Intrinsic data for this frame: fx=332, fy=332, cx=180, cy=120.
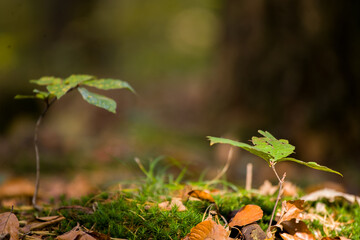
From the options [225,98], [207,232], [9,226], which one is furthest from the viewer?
[225,98]

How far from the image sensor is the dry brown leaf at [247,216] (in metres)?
1.25

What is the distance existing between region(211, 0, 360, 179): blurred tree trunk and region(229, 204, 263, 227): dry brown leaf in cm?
301

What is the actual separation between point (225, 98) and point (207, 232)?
390cm

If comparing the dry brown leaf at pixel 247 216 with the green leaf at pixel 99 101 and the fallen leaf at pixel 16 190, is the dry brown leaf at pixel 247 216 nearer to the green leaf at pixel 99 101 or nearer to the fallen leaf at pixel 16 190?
the green leaf at pixel 99 101

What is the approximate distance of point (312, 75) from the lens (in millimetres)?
3986

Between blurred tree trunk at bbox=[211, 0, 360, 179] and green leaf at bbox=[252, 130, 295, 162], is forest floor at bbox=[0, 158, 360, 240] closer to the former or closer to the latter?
green leaf at bbox=[252, 130, 295, 162]

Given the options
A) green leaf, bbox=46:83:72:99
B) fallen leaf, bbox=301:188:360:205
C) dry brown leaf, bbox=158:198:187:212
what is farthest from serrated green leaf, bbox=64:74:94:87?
fallen leaf, bbox=301:188:360:205

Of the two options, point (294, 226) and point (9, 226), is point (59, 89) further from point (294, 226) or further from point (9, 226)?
point (294, 226)

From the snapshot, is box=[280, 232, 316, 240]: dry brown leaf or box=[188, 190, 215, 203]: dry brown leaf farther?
box=[188, 190, 215, 203]: dry brown leaf

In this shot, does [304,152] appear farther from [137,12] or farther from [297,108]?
[137,12]

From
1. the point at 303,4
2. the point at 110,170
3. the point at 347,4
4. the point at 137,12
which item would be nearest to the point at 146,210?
the point at 110,170

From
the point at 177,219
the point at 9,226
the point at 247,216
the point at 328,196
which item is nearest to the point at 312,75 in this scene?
the point at 328,196

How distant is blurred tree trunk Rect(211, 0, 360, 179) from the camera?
13.0ft

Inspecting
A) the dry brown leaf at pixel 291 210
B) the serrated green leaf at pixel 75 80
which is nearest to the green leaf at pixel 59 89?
the serrated green leaf at pixel 75 80
